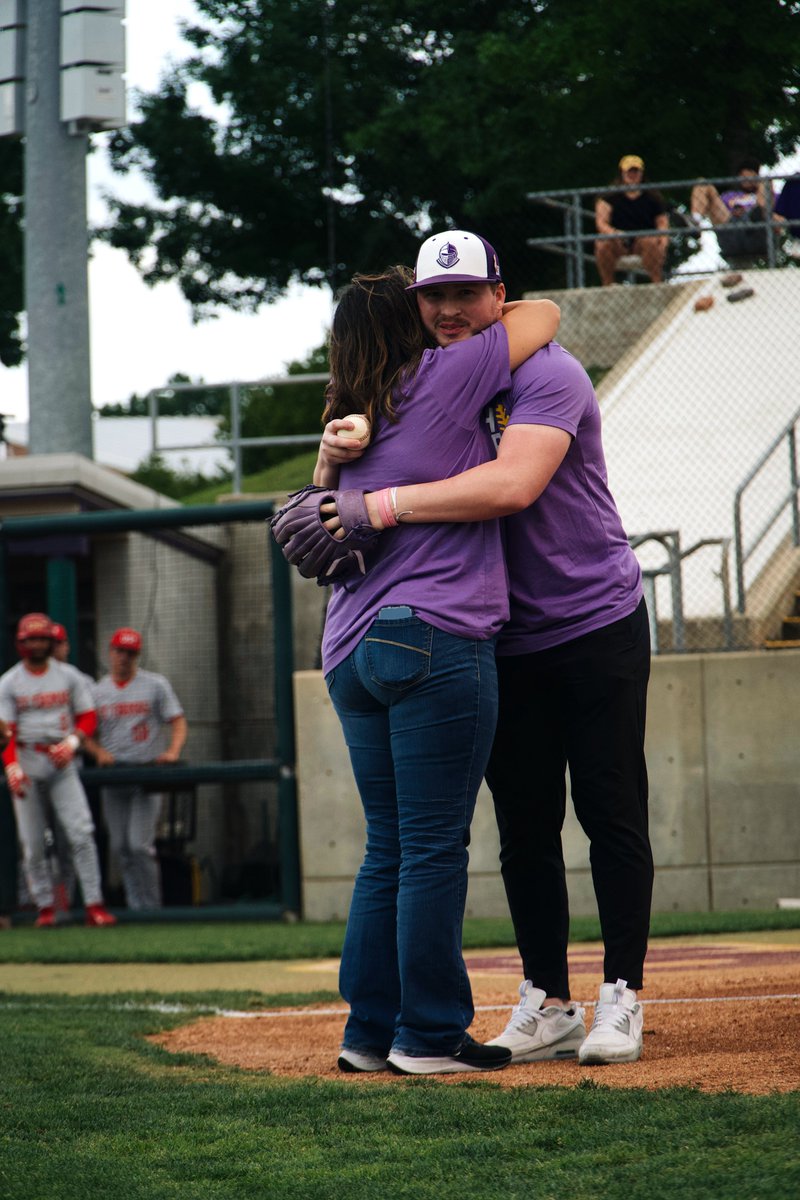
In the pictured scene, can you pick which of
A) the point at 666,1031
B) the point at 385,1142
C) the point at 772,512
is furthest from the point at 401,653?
the point at 772,512

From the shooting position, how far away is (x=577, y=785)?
3.98 meters

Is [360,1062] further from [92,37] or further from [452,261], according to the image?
[92,37]

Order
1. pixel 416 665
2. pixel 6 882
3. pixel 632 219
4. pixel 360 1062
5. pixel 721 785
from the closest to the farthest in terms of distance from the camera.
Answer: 1. pixel 416 665
2. pixel 360 1062
3. pixel 721 785
4. pixel 6 882
5. pixel 632 219

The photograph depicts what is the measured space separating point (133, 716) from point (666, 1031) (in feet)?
24.0

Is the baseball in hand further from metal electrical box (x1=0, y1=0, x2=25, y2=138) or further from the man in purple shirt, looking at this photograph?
metal electrical box (x1=0, y1=0, x2=25, y2=138)

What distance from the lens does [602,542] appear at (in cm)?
403

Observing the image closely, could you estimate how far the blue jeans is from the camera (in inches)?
147

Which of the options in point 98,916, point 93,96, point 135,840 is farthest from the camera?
point 93,96

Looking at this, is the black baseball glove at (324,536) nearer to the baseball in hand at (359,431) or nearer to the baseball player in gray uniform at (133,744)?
the baseball in hand at (359,431)

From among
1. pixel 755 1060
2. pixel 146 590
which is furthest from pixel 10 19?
pixel 755 1060

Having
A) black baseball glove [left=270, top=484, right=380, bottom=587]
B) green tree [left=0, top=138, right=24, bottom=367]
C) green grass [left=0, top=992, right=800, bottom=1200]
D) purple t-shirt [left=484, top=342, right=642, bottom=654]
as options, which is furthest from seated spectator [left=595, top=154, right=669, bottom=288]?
green tree [left=0, top=138, right=24, bottom=367]

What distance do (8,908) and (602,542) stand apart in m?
7.72

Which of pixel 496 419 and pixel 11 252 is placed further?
pixel 11 252

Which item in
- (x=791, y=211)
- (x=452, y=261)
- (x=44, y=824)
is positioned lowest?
(x=44, y=824)
